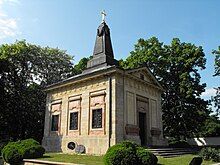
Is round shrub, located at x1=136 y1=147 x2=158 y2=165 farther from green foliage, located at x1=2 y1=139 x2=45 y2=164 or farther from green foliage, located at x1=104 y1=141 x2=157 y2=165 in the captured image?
green foliage, located at x1=2 y1=139 x2=45 y2=164

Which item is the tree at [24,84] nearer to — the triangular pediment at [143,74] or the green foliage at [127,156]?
the triangular pediment at [143,74]

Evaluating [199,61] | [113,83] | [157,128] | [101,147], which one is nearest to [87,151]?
[101,147]

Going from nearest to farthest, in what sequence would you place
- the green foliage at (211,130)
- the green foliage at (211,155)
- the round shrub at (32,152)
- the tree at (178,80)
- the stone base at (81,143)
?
the green foliage at (211,155) < the round shrub at (32,152) < the stone base at (81,143) < the tree at (178,80) < the green foliage at (211,130)

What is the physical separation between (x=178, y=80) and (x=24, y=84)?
21.2 metres

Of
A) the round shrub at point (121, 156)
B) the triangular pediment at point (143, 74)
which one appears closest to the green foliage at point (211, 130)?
the triangular pediment at point (143, 74)

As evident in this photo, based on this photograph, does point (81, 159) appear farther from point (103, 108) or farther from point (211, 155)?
point (211, 155)

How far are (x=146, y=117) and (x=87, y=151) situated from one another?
6319 millimetres

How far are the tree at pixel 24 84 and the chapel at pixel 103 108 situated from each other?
10534 millimetres

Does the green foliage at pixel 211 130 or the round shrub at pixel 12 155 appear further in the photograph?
the green foliage at pixel 211 130

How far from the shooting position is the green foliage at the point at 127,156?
42.2 ft

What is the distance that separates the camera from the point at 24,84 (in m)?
37.7

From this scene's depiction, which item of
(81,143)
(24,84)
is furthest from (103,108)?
(24,84)

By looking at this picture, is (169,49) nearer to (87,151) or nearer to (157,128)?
(157,128)

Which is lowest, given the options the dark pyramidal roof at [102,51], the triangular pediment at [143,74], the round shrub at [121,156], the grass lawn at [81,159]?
the grass lawn at [81,159]
